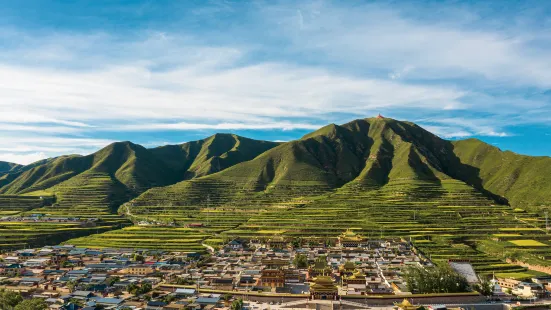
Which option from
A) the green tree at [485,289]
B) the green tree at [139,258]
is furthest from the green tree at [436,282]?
the green tree at [139,258]

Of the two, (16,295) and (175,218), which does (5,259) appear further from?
(175,218)

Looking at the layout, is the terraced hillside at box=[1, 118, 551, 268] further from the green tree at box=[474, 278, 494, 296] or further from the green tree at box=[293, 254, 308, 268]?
the green tree at box=[293, 254, 308, 268]

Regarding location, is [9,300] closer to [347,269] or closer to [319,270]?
[319,270]

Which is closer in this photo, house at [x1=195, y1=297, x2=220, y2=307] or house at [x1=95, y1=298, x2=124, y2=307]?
house at [x1=95, y1=298, x2=124, y2=307]

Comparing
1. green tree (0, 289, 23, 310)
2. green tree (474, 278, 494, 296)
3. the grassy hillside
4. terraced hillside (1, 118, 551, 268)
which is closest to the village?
green tree (474, 278, 494, 296)

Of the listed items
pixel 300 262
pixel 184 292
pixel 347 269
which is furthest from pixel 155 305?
pixel 347 269
